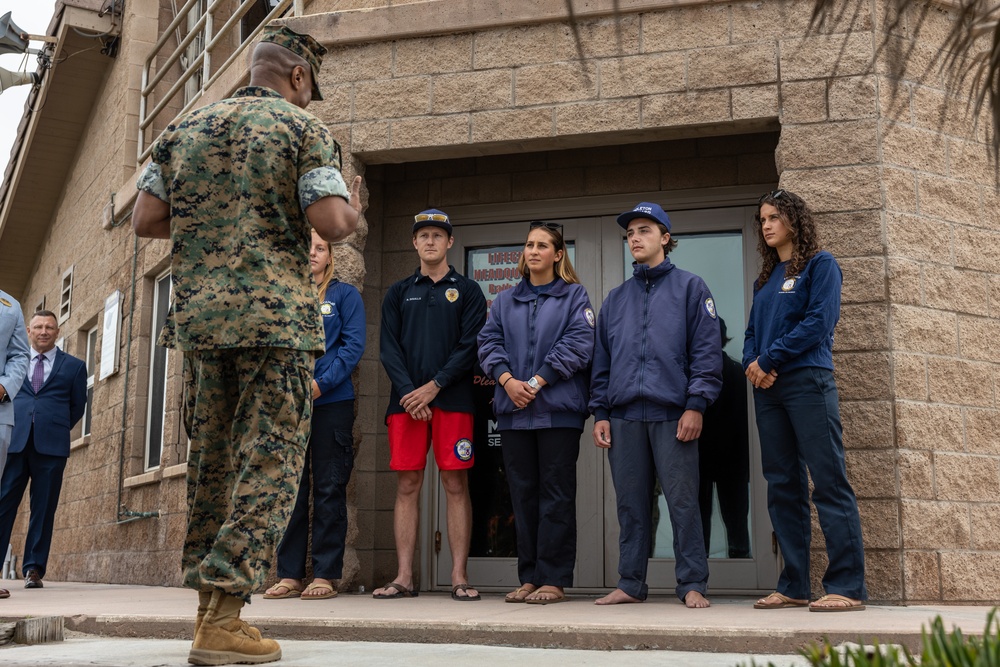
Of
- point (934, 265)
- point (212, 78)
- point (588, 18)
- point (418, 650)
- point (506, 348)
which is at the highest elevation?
point (212, 78)

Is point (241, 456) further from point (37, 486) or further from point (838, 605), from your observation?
point (37, 486)

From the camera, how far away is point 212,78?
31.8 ft

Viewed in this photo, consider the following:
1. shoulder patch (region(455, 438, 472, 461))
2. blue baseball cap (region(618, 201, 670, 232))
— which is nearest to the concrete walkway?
shoulder patch (region(455, 438, 472, 461))

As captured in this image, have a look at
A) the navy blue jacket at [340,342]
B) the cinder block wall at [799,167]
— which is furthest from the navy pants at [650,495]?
the navy blue jacket at [340,342]

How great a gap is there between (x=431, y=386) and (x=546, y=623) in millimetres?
2316

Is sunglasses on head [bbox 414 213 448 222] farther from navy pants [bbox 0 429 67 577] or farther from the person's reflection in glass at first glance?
A: navy pants [bbox 0 429 67 577]

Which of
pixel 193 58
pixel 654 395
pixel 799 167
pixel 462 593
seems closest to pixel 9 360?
pixel 462 593

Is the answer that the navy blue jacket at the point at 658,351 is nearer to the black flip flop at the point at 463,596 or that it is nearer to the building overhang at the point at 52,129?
the black flip flop at the point at 463,596

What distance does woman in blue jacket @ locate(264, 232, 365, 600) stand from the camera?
22.0ft

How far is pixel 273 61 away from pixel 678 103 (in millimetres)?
3344

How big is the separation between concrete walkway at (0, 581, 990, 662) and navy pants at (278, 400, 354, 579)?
0.44 meters

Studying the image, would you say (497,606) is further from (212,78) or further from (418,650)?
(212,78)

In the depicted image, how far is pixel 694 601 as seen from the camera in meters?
5.74

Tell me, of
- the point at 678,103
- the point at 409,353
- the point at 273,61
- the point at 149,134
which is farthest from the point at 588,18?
the point at 149,134
